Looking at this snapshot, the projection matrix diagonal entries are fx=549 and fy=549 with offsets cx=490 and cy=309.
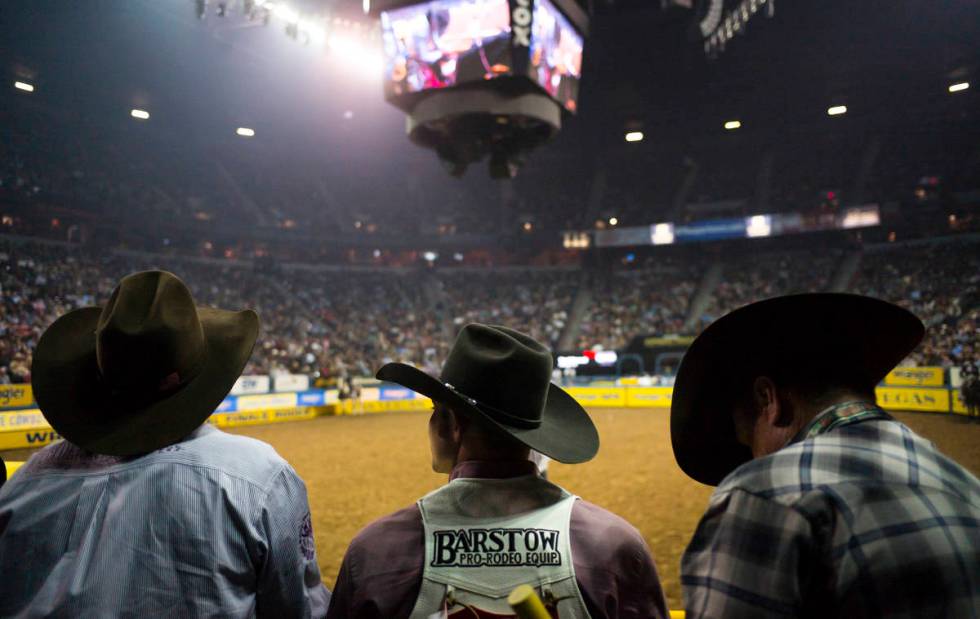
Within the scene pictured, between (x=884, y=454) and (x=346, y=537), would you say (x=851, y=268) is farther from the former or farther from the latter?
(x=884, y=454)

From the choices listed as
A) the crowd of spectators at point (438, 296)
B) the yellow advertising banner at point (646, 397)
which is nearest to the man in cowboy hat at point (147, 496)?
the crowd of spectators at point (438, 296)

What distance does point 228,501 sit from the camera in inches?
62.9

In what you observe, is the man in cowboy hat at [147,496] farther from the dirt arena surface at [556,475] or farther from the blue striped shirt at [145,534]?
the dirt arena surface at [556,475]

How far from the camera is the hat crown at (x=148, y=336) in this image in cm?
159

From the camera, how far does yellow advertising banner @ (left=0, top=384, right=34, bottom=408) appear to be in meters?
15.3

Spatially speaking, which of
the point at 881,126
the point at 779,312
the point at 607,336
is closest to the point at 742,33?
the point at 881,126

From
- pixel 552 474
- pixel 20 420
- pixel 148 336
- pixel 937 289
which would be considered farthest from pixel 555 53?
pixel 937 289

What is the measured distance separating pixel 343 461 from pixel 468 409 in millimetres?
10823

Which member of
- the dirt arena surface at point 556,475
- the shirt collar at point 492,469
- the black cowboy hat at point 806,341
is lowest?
the dirt arena surface at point 556,475

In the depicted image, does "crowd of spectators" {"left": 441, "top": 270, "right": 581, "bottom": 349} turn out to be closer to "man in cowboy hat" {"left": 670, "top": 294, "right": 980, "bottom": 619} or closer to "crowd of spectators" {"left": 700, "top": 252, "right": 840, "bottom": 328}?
"crowd of spectators" {"left": 700, "top": 252, "right": 840, "bottom": 328}

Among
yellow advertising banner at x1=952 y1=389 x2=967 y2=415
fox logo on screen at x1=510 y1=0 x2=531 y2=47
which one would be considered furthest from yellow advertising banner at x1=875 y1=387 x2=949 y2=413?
fox logo on screen at x1=510 y1=0 x2=531 y2=47

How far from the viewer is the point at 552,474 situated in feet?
34.1

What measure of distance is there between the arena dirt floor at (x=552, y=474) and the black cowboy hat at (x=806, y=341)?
14.6 feet

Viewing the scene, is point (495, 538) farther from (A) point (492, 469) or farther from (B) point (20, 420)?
(B) point (20, 420)
